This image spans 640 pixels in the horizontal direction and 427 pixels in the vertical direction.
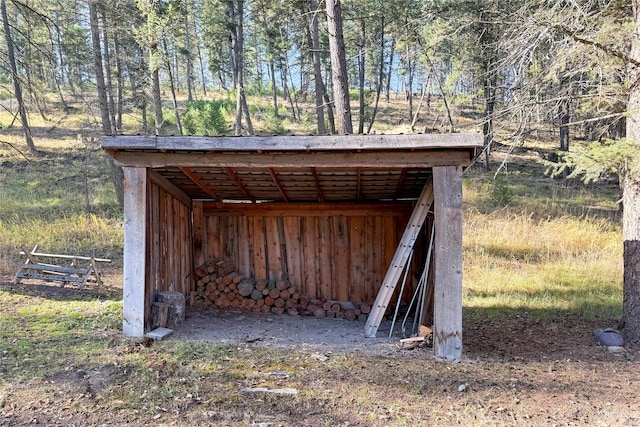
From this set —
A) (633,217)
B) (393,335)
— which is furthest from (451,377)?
(633,217)

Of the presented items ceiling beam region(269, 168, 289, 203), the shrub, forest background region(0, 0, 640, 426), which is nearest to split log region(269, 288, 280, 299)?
ceiling beam region(269, 168, 289, 203)

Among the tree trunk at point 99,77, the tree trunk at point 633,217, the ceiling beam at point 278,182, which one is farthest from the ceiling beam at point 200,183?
the tree trunk at point 99,77

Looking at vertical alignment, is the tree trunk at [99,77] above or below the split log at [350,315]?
above

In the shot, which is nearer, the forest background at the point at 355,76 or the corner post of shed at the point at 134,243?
the corner post of shed at the point at 134,243

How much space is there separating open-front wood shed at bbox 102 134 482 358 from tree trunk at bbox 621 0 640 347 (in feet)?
7.02

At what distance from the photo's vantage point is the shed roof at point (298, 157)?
16.3 ft

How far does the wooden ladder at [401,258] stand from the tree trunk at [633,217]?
7.53ft

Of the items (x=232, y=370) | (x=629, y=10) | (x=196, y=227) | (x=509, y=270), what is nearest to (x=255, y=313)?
→ (x=196, y=227)

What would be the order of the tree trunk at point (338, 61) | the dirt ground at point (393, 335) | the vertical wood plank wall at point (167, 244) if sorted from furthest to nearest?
1. the tree trunk at point (338, 61)
2. the vertical wood plank wall at point (167, 244)
3. the dirt ground at point (393, 335)

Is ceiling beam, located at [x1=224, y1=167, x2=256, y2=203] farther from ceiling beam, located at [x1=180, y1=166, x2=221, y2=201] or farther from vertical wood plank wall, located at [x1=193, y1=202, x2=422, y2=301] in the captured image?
ceiling beam, located at [x1=180, y1=166, x2=221, y2=201]

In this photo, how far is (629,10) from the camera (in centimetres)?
629

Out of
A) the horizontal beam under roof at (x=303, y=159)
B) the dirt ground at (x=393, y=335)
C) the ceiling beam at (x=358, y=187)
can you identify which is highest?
the horizontal beam under roof at (x=303, y=159)

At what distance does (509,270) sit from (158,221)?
24.2ft

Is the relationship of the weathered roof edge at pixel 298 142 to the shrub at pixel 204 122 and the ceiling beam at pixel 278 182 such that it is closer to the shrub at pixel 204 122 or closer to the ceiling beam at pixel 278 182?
the ceiling beam at pixel 278 182
